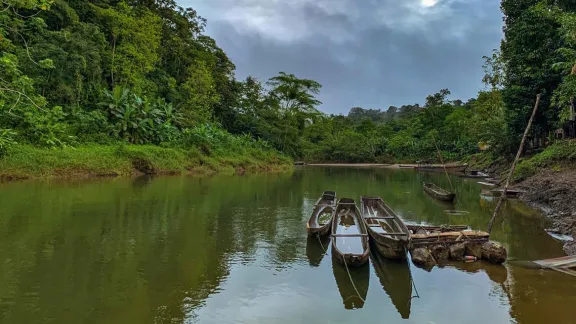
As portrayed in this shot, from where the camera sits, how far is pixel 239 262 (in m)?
7.53

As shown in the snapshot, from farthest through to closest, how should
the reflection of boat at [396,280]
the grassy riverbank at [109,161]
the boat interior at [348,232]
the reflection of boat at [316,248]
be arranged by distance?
the grassy riverbank at [109,161], the boat interior at [348,232], the reflection of boat at [316,248], the reflection of boat at [396,280]

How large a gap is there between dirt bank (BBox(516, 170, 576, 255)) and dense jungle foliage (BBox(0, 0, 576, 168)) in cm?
247

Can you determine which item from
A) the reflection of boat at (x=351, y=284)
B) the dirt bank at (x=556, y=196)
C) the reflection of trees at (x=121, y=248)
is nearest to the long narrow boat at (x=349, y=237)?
the reflection of boat at (x=351, y=284)

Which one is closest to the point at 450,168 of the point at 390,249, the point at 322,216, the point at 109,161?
the point at 322,216

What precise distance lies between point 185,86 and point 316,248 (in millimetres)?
27652

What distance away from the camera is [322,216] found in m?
12.6

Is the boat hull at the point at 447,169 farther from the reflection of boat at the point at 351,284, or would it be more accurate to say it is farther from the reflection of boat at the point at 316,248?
the reflection of boat at the point at 351,284

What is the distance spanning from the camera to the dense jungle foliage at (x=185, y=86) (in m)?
14.8

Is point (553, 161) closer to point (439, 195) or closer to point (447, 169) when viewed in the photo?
point (439, 195)

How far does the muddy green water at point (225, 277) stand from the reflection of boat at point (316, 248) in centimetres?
4

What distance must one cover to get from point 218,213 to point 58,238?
15.7 ft

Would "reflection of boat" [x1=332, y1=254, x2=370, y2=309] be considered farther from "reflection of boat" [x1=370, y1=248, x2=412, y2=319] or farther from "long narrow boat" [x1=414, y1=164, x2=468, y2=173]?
"long narrow boat" [x1=414, y1=164, x2=468, y2=173]

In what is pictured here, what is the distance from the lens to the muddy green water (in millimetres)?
5301

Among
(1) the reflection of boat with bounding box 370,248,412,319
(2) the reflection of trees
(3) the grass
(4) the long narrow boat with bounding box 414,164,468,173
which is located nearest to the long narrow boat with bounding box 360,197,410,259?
(1) the reflection of boat with bounding box 370,248,412,319
